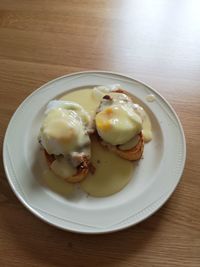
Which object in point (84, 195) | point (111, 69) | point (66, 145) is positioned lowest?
point (84, 195)

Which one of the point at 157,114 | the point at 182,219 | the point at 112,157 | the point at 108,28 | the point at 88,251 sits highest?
the point at 108,28

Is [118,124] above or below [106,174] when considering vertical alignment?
above

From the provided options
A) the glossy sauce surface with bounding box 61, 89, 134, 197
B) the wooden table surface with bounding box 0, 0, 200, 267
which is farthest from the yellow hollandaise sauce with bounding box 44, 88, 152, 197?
the wooden table surface with bounding box 0, 0, 200, 267

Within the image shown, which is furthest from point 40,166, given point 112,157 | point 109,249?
point 109,249

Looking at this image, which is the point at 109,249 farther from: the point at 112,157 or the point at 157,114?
the point at 157,114

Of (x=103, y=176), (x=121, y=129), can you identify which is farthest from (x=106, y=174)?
A: (x=121, y=129)

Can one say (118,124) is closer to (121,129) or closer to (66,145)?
(121,129)

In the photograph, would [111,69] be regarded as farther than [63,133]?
Yes

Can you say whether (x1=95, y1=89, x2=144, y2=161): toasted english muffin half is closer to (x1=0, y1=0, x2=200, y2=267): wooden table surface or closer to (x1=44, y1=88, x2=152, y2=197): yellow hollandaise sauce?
(x1=44, y1=88, x2=152, y2=197): yellow hollandaise sauce
